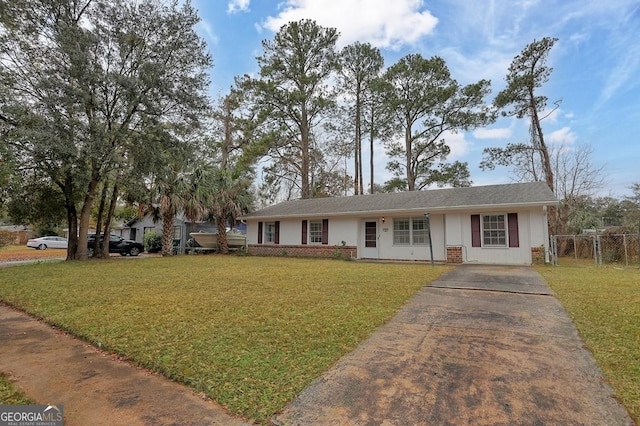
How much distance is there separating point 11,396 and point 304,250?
15.0 m

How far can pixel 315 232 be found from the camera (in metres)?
17.5

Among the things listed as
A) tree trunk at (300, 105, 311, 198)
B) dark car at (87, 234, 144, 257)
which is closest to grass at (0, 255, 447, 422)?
dark car at (87, 234, 144, 257)

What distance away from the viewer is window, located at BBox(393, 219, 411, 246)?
15.2 meters

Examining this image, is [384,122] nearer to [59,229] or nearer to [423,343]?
[423,343]

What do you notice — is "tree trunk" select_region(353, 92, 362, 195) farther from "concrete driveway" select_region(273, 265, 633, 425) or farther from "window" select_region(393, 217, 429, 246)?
"concrete driveway" select_region(273, 265, 633, 425)

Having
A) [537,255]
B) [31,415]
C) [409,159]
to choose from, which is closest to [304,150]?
[409,159]

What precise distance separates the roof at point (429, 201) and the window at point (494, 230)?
2.35ft

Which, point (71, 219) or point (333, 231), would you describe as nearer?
point (71, 219)

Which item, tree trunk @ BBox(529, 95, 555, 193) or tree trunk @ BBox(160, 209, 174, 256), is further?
tree trunk @ BBox(529, 95, 555, 193)

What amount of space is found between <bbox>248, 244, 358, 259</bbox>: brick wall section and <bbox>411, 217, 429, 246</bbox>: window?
2772 mm

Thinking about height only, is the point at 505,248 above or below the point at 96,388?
above

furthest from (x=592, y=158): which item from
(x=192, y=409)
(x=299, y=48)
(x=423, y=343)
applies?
(x=192, y=409)

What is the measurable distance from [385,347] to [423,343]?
0.47 m

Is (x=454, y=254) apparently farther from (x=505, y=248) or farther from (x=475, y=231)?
(x=505, y=248)
